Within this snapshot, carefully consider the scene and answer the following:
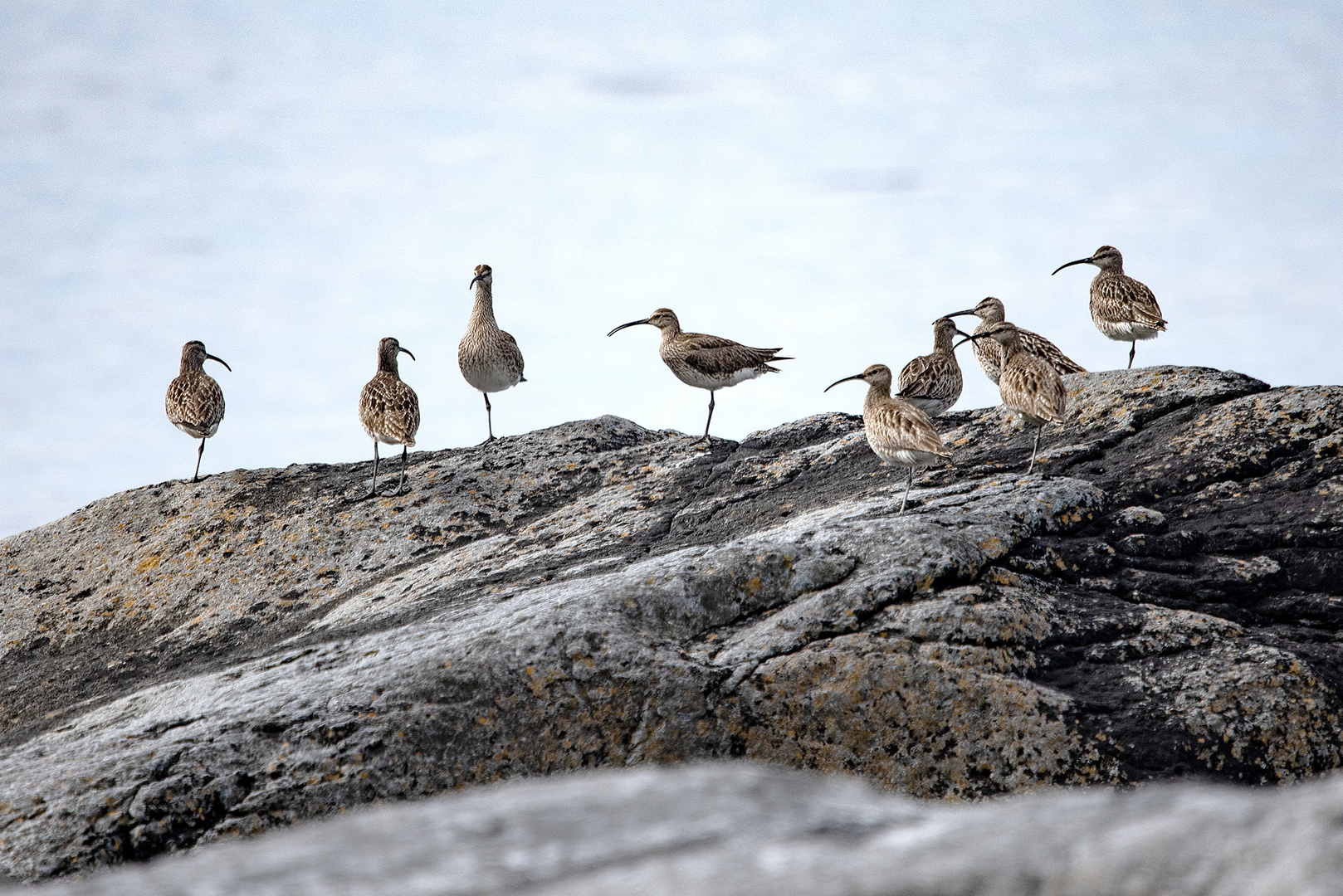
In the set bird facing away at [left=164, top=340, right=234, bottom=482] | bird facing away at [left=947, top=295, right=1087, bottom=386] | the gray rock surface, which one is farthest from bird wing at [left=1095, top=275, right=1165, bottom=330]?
bird facing away at [left=164, top=340, right=234, bottom=482]

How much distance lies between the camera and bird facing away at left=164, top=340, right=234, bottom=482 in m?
14.4

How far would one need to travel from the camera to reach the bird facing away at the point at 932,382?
11.1 meters

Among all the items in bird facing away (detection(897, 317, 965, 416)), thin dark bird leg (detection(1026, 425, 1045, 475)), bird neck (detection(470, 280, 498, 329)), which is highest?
bird neck (detection(470, 280, 498, 329))

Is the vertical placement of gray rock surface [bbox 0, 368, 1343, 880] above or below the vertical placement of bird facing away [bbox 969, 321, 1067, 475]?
below

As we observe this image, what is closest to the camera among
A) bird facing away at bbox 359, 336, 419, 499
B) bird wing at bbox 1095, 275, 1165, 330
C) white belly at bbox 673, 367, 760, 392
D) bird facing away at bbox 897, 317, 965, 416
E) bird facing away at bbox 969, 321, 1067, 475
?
bird facing away at bbox 969, 321, 1067, 475

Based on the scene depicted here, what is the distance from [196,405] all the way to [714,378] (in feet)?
22.1

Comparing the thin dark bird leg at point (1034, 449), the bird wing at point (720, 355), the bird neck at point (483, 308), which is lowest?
the thin dark bird leg at point (1034, 449)

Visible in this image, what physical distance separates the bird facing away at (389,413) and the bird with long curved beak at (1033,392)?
6.01 m

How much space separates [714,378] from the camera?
48.1 feet

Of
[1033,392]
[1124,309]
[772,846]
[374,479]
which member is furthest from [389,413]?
[772,846]

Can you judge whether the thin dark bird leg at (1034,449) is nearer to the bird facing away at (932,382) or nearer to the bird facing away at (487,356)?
the bird facing away at (932,382)

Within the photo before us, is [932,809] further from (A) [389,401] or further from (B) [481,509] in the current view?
(A) [389,401]

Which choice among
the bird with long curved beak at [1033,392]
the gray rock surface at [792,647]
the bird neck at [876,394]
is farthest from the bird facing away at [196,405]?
the bird with long curved beak at [1033,392]

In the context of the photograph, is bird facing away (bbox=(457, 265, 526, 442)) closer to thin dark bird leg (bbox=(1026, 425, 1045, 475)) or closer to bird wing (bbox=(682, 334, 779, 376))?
bird wing (bbox=(682, 334, 779, 376))
